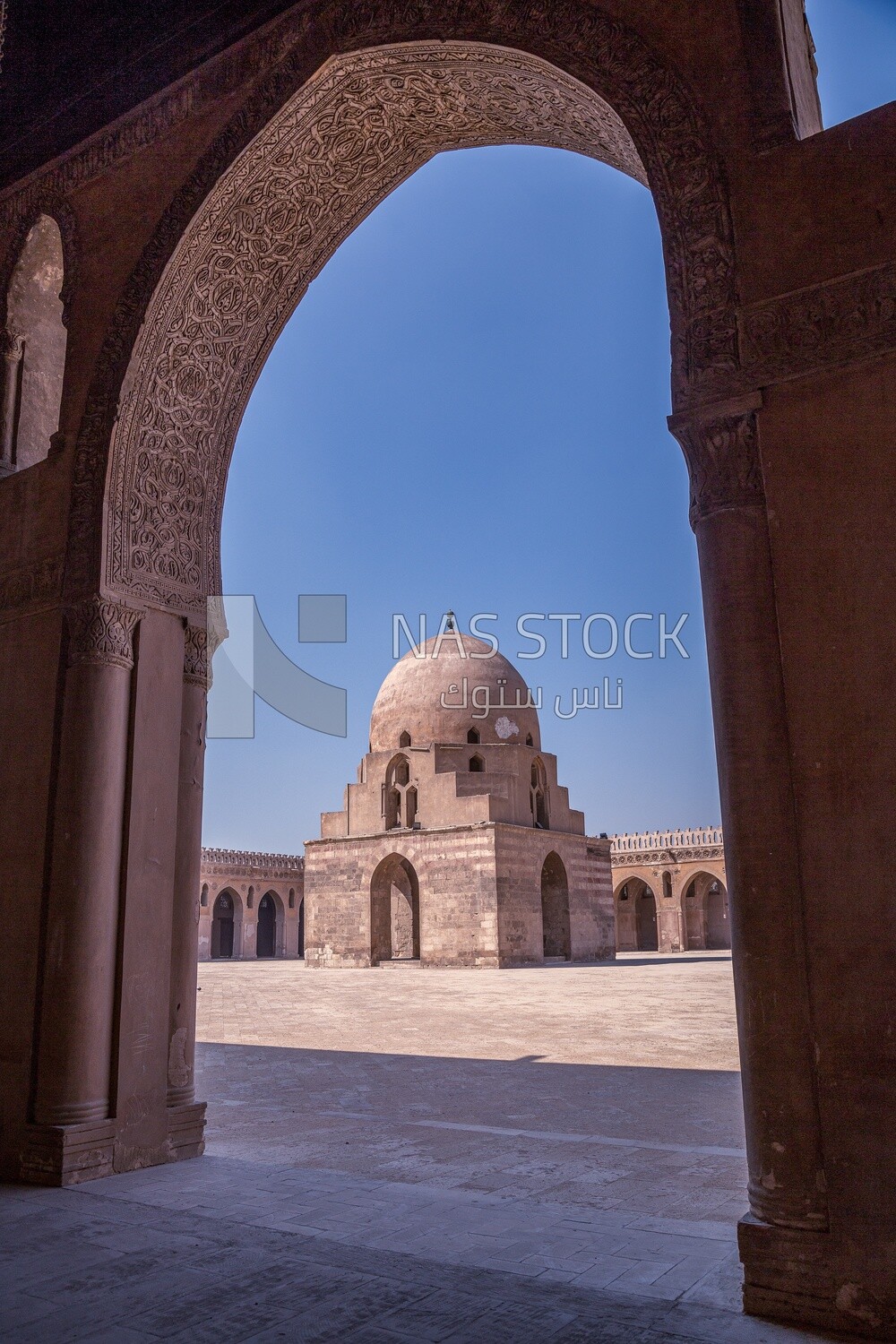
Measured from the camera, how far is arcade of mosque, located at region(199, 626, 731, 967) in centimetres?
2233

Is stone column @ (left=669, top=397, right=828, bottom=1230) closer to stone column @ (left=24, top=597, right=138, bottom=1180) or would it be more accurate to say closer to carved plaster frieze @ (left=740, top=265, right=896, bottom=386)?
carved plaster frieze @ (left=740, top=265, right=896, bottom=386)

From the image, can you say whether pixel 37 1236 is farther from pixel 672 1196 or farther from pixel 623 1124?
pixel 623 1124

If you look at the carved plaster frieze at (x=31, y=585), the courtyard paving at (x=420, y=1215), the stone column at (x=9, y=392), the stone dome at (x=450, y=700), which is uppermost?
the stone dome at (x=450, y=700)

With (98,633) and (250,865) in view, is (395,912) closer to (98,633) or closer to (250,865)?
(250,865)

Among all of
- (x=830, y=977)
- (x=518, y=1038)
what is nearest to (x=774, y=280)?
(x=830, y=977)

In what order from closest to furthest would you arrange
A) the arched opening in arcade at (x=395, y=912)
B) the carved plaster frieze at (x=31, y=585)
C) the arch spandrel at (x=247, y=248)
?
the arch spandrel at (x=247, y=248) < the carved plaster frieze at (x=31, y=585) < the arched opening in arcade at (x=395, y=912)

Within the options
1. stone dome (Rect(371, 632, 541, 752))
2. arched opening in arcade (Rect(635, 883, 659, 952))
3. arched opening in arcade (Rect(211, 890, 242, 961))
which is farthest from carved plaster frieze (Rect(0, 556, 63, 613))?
arched opening in arcade (Rect(635, 883, 659, 952))

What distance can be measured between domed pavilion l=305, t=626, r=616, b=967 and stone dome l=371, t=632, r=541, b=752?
1.4 inches

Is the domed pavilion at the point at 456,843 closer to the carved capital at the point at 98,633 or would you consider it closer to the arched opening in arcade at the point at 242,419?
the arched opening in arcade at the point at 242,419

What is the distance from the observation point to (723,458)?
3385 millimetres

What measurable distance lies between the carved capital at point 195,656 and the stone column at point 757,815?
3.12m

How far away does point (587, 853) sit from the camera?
1028 inches

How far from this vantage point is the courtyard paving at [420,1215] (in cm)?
276

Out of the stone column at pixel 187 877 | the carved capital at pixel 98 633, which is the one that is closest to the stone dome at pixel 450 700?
the stone column at pixel 187 877
